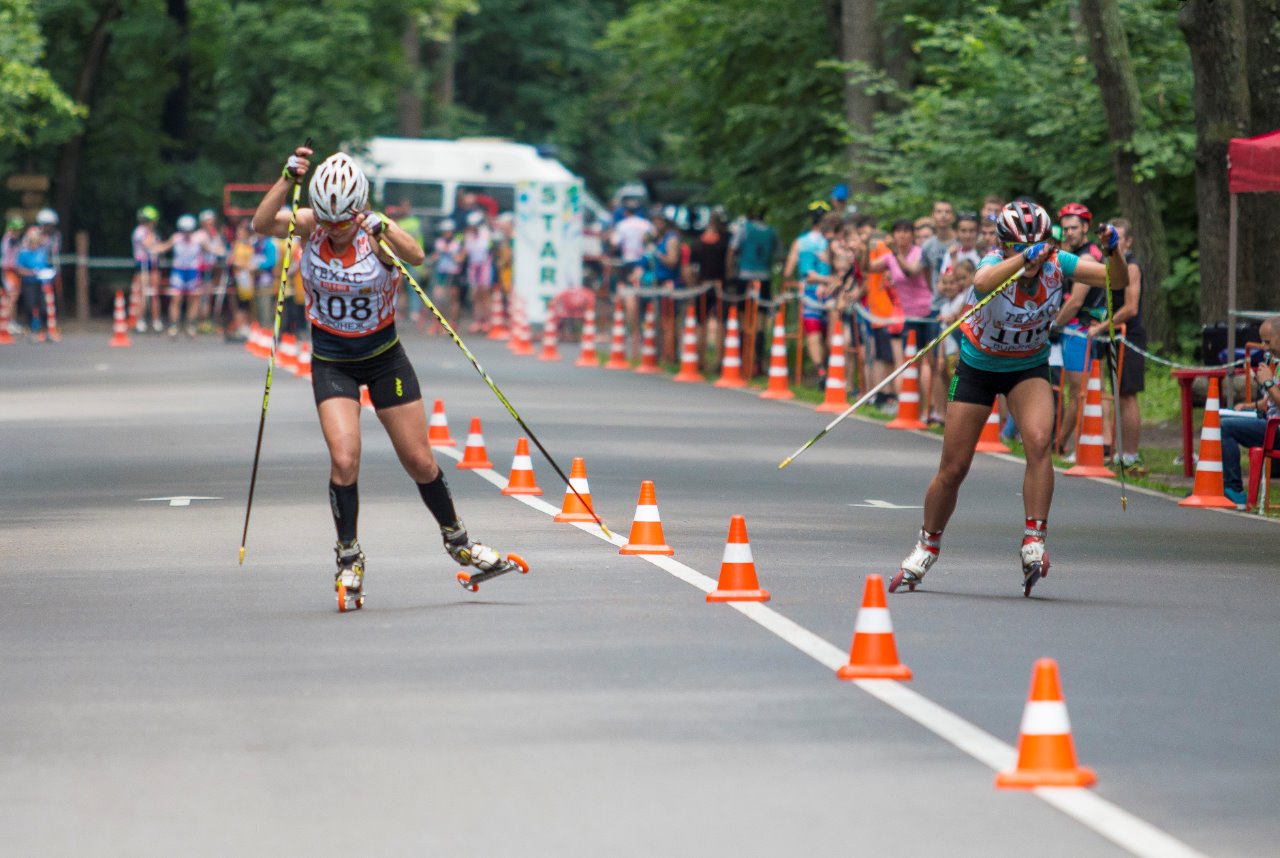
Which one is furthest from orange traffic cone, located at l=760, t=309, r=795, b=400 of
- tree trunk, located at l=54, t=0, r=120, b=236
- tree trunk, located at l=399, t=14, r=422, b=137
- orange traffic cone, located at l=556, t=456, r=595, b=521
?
tree trunk, located at l=399, t=14, r=422, b=137

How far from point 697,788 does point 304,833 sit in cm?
114

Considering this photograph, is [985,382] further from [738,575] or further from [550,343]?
[550,343]

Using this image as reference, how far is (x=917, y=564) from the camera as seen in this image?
38.7ft

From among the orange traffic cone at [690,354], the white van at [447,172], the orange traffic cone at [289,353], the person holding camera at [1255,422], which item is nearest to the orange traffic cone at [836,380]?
the orange traffic cone at [690,354]

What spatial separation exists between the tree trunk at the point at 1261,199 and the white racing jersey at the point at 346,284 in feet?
42.9

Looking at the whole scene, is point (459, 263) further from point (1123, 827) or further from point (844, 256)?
point (1123, 827)

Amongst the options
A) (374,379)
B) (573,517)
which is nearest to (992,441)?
(573,517)

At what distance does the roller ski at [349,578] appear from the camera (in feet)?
36.1

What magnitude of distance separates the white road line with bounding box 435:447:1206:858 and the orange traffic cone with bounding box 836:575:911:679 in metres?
0.05

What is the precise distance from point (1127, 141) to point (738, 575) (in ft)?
51.4

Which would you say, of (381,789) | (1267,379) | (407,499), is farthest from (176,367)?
(381,789)

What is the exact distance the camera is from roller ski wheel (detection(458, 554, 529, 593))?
11477mm

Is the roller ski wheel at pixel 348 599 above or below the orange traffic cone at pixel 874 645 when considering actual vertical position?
below

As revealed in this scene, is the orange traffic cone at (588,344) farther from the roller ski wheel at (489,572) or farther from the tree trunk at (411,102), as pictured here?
the tree trunk at (411,102)
